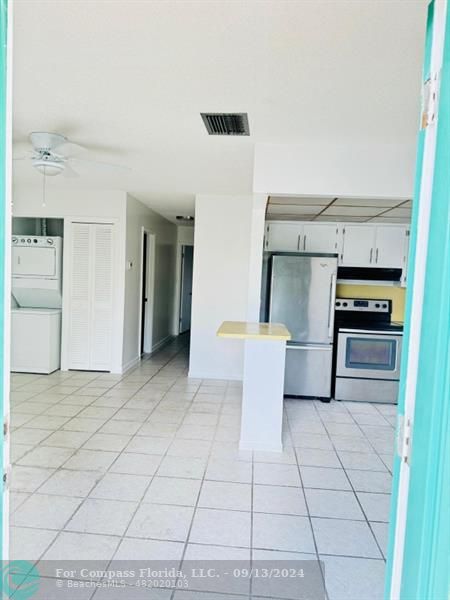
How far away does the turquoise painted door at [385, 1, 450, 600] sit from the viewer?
76 cm

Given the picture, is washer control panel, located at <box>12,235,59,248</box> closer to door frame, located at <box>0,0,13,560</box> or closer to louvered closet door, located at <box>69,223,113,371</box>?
louvered closet door, located at <box>69,223,113,371</box>

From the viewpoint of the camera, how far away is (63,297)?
5.18m

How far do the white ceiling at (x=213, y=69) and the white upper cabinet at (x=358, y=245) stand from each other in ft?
5.76

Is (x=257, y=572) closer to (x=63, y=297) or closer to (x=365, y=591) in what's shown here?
(x=365, y=591)

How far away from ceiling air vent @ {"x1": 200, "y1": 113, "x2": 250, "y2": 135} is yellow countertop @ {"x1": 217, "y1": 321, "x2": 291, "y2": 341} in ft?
4.83

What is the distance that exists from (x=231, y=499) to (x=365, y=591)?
35.6 inches

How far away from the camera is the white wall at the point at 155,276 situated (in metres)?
5.29

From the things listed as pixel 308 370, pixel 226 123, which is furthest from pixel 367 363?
pixel 226 123

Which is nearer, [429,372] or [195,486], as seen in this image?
[429,372]

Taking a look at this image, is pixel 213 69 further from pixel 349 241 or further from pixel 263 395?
pixel 349 241

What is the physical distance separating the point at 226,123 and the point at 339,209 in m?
1.74

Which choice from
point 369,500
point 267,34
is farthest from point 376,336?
point 267,34

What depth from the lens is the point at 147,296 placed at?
21.2ft

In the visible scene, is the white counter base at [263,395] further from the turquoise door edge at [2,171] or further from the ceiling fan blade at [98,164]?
the turquoise door edge at [2,171]
